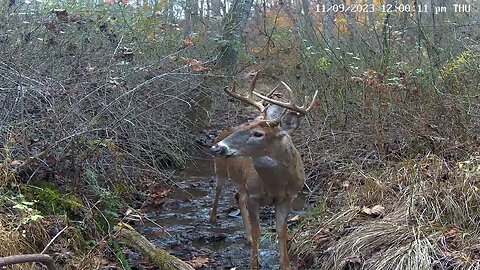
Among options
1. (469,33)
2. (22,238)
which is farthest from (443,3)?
(22,238)

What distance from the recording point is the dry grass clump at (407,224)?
16.6ft

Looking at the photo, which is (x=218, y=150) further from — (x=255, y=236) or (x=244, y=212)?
(x=244, y=212)

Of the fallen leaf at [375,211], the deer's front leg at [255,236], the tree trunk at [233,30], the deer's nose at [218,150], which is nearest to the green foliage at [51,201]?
the deer's nose at [218,150]

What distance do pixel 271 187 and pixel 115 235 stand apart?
159cm

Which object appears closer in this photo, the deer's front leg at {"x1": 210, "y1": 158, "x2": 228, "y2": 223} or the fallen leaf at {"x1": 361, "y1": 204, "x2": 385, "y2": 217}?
the fallen leaf at {"x1": 361, "y1": 204, "x2": 385, "y2": 217}

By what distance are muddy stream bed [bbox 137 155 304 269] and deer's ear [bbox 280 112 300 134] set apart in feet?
3.95

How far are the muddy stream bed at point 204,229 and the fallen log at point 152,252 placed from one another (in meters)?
0.45

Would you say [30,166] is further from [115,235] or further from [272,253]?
[272,253]

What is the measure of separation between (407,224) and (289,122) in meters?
1.31

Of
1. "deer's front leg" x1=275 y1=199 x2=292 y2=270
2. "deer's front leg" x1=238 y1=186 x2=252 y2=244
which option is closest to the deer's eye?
"deer's front leg" x1=275 y1=199 x2=292 y2=270

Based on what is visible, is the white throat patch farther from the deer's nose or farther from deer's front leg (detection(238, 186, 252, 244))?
deer's front leg (detection(238, 186, 252, 244))

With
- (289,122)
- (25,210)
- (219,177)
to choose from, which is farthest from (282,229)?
(25,210)

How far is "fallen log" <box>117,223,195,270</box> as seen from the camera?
508cm

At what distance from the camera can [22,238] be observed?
4703mm
